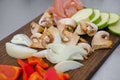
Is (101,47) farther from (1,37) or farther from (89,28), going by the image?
(1,37)

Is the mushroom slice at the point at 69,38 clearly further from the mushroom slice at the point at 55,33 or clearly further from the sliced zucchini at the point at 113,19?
the sliced zucchini at the point at 113,19

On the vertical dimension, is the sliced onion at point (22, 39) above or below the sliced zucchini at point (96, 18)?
above

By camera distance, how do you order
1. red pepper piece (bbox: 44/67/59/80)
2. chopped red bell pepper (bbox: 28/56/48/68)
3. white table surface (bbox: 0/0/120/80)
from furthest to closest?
white table surface (bbox: 0/0/120/80) → chopped red bell pepper (bbox: 28/56/48/68) → red pepper piece (bbox: 44/67/59/80)

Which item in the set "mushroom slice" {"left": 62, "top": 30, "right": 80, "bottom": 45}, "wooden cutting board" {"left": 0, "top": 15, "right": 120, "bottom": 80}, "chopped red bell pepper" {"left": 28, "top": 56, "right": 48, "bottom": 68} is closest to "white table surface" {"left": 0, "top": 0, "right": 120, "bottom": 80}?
"wooden cutting board" {"left": 0, "top": 15, "right": 120, "bottom": 80}

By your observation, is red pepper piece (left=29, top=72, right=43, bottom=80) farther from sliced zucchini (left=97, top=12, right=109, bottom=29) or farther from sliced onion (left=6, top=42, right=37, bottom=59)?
sliced zucchini (left=97, top=12, right=109, bottom=29)

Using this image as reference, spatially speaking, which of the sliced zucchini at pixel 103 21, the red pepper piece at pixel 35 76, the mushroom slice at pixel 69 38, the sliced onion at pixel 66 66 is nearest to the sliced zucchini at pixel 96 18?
the sliced zucchini at pixel 103 21

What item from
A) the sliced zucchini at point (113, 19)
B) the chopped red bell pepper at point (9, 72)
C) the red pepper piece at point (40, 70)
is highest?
the chopped red bell pepper at point (9, 72)
